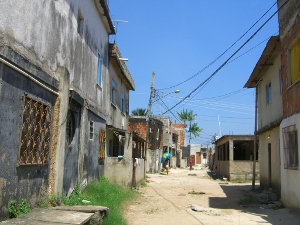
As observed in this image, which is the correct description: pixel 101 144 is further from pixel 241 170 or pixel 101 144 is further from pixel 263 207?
pixel 241 170

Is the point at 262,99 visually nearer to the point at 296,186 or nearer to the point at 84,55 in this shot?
the point at 296,186

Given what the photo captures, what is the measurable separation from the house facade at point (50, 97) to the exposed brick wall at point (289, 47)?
6350 millimetres

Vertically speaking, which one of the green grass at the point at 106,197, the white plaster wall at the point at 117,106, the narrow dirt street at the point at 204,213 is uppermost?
the white plaster wall at the point at 117,106

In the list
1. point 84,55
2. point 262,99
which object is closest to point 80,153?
point 84,55

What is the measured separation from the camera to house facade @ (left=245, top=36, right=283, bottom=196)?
14.2 meters

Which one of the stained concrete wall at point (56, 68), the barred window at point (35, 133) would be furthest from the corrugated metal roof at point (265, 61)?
the barred window at point (35, 133)

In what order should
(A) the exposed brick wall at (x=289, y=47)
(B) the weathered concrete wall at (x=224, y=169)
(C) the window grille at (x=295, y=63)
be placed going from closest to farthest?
1. (A) the exposed brick wall at (x=289, y=47)
2. (C) the window grille at (x=295, y=63)
3. (B) the weathered concrete wall at (x=224, y=169)

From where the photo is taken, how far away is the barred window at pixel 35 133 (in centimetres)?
670

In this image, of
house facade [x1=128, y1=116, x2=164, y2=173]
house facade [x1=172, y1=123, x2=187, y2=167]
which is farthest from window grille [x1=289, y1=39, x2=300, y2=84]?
house facade [x1=172, y1=123, x2=187, y2=167]

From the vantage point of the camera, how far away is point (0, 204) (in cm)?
570

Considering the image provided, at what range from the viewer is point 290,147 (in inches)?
444

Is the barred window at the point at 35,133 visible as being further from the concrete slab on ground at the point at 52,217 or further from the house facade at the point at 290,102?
the house facade at the point at 290,102

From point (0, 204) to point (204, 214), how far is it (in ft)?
22.3

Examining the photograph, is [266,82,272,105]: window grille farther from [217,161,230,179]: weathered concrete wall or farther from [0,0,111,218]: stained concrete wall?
[217,161,230,179]: weathered concrete wall
